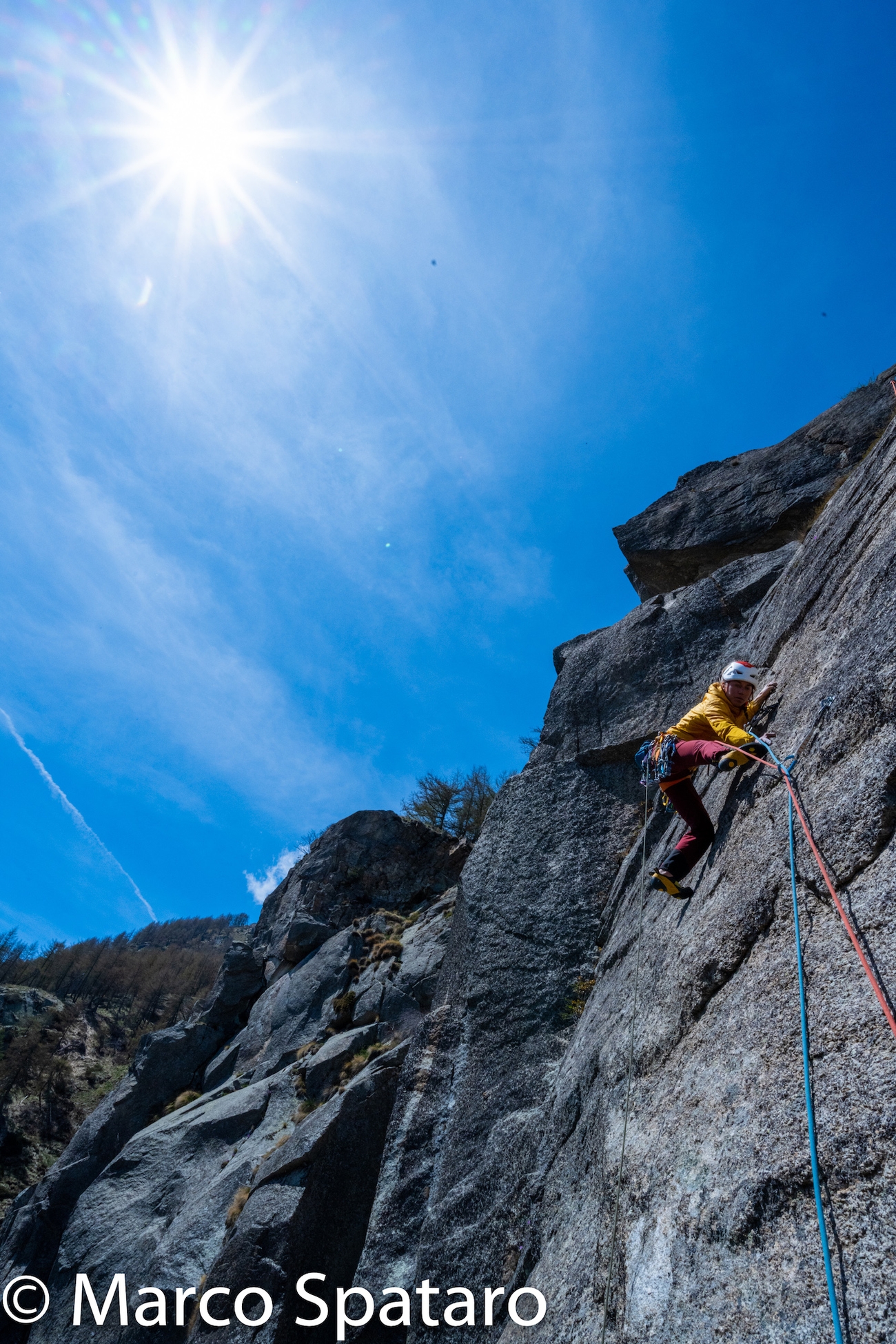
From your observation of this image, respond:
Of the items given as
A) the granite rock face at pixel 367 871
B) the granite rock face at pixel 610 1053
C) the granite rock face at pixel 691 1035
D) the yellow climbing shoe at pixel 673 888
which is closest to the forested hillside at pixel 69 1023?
the granite rock face at pixel 367 871

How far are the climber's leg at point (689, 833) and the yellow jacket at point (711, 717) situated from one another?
0.19 meters

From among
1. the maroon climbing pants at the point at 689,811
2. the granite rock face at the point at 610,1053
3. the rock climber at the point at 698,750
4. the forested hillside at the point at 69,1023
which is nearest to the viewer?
the granite rock face at the point at 610,1053

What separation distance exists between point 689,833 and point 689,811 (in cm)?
26

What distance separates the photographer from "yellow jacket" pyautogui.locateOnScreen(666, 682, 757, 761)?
6648 millimetres

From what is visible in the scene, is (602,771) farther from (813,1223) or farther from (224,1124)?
(224,1124)

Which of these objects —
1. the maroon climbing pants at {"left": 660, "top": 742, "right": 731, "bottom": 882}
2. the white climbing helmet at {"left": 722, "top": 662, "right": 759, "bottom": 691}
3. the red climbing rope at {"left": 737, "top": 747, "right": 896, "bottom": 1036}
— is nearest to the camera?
the red climbing rope at {"left": 737, "top": 747, "right": 896, "bottom": 1036}

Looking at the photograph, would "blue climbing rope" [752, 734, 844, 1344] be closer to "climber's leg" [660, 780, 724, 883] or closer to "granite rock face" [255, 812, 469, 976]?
"climber's leg" [660, 780, 724, 883]

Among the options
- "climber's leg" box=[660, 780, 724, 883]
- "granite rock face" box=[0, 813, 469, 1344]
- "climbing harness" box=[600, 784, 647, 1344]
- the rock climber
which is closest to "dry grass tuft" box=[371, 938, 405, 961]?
"granite rock face" box=[0, 813, 469, 1344]

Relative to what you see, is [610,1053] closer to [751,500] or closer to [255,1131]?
[255,1131]

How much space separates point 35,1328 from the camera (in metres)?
13.4

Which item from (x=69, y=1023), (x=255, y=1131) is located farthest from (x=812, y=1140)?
(x=69, y=1023)

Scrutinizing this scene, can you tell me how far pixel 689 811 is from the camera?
6.70 metres

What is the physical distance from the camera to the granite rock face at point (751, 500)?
43.6 feet

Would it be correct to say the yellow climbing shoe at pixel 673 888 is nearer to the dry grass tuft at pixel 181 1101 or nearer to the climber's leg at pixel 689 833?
the climber's leg at pixel 689 833
